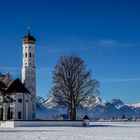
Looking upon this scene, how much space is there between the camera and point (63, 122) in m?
74.0

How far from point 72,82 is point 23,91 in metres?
13.1

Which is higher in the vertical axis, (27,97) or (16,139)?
(27,97)

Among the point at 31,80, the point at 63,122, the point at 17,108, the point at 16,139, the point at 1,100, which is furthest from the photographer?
the point at 31,80

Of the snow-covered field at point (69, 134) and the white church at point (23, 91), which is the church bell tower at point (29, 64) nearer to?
the white church at point (23, 91)

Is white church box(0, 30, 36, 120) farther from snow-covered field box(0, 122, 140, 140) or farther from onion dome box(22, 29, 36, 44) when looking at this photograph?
snow-covered field box(0, 122, 140, 140)

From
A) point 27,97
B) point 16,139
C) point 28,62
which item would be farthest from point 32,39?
point 16,139

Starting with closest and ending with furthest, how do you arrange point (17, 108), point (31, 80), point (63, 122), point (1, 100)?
point (63, 122) < point (1, 100) < point (17, 108) < point (31, 80)

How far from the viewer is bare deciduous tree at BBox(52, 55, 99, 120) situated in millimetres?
76125

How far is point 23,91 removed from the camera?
283 feet

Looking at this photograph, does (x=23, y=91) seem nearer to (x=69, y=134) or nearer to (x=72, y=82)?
(x=72, y=82)

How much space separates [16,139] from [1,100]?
4455 cm

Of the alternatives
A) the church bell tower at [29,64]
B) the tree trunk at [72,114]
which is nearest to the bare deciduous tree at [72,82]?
the tree trunk at [72,114]

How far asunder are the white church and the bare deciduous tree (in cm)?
996

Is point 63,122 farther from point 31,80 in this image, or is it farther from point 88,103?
point 31,80
